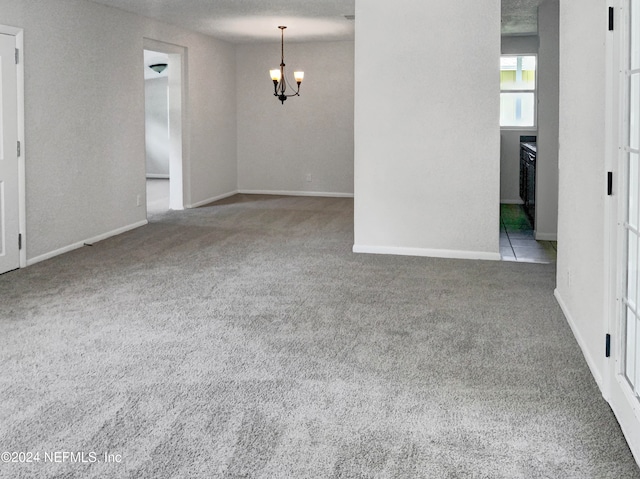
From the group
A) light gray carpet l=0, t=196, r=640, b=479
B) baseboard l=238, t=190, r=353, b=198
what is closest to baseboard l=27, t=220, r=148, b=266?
light gray carpet l=0, t=196, r=640, b=479

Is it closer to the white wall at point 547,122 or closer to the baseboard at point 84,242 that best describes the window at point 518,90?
the white wall at point 547,122

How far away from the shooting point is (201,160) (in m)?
9.93

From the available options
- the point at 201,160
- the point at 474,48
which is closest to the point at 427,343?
the point at 474,48

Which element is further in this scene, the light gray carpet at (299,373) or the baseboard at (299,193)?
the baseboard at (299,193)

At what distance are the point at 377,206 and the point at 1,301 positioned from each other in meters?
3.25

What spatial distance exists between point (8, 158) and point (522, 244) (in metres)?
4.77

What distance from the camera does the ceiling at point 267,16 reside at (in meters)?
7.23

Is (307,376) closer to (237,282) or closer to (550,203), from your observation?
(237,282)

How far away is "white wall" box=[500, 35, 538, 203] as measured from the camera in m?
9.95

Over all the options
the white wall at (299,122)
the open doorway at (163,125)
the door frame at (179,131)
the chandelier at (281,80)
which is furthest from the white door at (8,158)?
the white wall at (299,122)

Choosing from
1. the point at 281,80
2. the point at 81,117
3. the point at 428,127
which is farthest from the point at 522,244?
the point at 281,80

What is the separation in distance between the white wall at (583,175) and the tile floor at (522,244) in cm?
162

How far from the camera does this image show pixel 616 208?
274cm

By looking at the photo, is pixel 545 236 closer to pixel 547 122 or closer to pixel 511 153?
pixel 547 122
